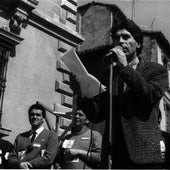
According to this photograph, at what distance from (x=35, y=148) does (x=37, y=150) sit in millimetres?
43

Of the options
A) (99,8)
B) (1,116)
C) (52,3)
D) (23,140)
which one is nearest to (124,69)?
(23,140)

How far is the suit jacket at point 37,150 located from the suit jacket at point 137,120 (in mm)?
2638

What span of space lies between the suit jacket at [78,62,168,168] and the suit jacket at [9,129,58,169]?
104 inches

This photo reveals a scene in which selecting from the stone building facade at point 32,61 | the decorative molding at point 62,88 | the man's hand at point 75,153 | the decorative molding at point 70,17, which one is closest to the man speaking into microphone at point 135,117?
the man's hand at point 75,153

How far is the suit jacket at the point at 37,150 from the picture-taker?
17.2 ft

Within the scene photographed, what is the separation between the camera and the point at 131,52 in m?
3.01

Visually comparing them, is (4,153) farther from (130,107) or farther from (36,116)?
(130,107)

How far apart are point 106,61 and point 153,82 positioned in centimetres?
34

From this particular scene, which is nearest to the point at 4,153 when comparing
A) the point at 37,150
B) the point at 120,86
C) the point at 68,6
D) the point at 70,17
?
the point at 37,150

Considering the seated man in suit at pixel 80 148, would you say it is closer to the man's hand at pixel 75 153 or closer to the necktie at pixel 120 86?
the man's hand at pixel 75 153

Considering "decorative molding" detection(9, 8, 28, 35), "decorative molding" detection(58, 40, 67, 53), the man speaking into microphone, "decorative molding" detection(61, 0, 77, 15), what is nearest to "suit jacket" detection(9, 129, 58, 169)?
the man speaking into microphone

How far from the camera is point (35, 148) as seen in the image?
547 cm

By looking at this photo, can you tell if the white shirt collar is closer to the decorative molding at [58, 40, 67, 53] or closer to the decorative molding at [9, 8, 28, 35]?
the decorative molding at [9, 8, 28, 35]

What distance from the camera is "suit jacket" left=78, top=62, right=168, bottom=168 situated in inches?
102
